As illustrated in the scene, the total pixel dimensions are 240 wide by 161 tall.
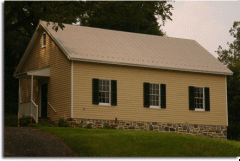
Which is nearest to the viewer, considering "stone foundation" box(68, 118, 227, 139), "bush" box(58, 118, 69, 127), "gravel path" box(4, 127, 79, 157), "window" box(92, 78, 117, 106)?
"gravel path" box(4, 127, 79, 157)

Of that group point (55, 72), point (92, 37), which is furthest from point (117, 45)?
point (55, 72)

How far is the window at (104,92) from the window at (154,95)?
2.64 metres

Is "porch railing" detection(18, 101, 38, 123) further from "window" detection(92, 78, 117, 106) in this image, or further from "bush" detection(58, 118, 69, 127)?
"window" detection(92, 78, 117, 106)

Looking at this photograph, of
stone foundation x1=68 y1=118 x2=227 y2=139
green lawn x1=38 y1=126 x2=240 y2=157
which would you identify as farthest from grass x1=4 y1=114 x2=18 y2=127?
green lawn x1=38 y1=126 x2=240 y2=157

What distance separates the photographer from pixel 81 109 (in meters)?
21.0

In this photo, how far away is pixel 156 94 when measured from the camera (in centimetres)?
2336

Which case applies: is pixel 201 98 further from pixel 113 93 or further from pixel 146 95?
pixel 113 93

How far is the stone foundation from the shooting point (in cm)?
2122

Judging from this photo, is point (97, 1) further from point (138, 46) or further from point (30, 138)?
point (30, 138)

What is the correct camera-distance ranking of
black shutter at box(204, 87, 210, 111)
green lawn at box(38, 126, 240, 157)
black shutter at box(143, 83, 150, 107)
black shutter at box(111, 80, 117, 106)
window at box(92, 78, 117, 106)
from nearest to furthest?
green lawn at box(38, 126, 240, 157) → window at box(92, 78, 117, 106) → black shutter at box(111, 80, 117, 106) → black shutter at box(143, 83, 150, 107) → black shutter at box(204, 87, 210, 111)

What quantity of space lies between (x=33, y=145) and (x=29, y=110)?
27.9 ft

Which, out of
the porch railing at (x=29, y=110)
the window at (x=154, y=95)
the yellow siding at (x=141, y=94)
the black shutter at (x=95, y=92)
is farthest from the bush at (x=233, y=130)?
the porch railing at (x=29, y=110)

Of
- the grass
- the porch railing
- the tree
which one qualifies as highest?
the tree

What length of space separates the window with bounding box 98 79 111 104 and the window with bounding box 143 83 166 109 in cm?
218
